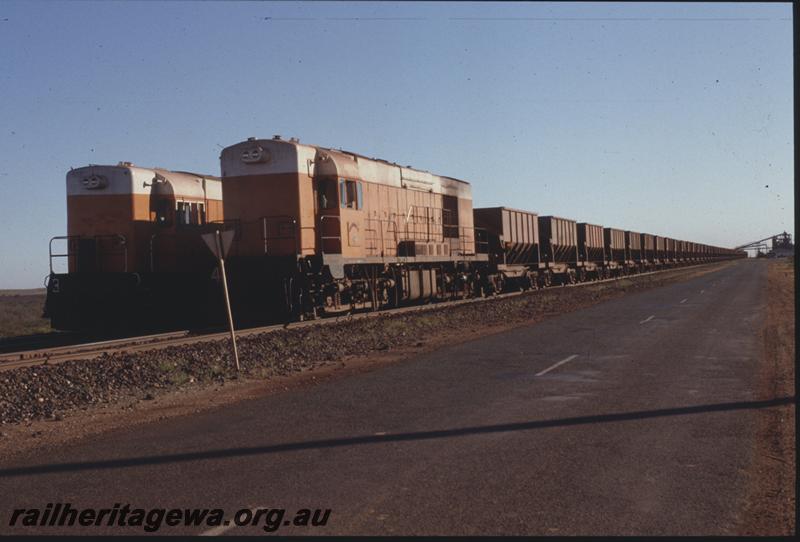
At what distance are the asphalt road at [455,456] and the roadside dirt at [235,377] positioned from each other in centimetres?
69

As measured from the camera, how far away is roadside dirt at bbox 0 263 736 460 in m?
9.00

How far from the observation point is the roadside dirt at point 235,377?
9.00 metres

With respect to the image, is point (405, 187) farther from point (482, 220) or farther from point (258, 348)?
point (258, 348)

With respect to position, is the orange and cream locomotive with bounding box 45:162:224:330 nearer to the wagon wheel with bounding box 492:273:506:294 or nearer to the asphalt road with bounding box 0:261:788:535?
the asphalt road with bounding box 0:261:788:535

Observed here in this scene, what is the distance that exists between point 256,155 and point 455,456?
1464 cm

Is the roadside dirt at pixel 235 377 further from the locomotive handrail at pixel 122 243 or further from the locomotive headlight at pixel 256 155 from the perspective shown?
the locomotive handrail at pixel 122 243

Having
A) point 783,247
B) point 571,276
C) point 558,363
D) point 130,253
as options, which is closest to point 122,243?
point 130,253

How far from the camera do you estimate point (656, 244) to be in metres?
75.3

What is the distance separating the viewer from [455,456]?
680cm

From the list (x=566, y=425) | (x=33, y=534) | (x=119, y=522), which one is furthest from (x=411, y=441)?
(x=33, y=534)

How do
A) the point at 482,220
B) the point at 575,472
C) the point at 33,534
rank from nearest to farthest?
the point at 33,534 → the point at 575,472 → the point at 482,220

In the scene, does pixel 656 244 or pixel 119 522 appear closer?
pixel 119 522

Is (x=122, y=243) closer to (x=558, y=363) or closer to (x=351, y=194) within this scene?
(x=351, y=194)

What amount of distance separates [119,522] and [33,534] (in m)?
0.54
